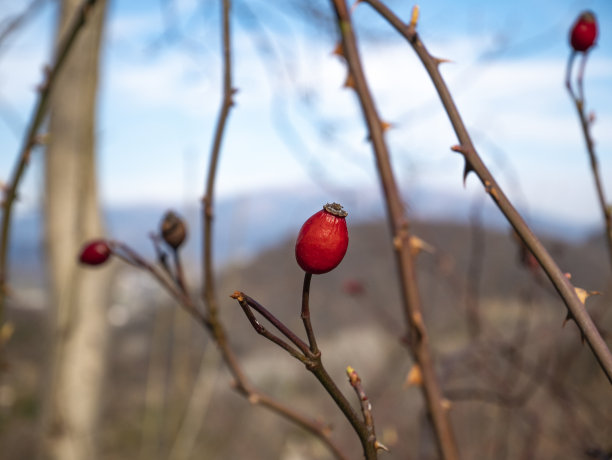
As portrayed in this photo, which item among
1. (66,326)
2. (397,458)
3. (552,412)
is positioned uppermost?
(66,326)

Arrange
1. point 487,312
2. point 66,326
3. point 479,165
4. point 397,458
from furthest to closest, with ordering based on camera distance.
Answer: point 487,312
point 397,458
point 66,326
point 479,165

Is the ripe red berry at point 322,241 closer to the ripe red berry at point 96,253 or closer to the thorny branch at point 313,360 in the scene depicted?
the thorny branch at point 313,360

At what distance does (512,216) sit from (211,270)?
0.41 metres

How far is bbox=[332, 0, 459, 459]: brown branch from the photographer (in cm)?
67

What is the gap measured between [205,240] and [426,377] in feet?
1.07

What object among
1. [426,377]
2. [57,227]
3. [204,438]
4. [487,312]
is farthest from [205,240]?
[487,312]

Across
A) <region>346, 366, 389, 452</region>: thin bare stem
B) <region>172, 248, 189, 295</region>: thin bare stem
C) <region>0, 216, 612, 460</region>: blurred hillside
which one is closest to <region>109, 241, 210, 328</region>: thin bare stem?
<region>172, 248, 189, 295</region>: thin bare stem

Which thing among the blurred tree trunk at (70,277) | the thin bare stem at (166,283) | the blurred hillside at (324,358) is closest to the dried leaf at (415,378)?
the thin bare stem at (166,283)

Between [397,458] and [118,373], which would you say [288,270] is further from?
[397,458]

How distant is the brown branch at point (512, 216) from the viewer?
1.28 ft

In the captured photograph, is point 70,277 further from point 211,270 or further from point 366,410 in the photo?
point 366,410

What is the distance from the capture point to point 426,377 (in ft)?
2.22

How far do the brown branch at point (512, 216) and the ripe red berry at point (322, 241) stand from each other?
0.14 m

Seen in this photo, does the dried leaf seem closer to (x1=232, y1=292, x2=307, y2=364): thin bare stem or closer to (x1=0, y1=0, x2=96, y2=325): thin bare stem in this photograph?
(x1=232, y1=292, x2=307, y2=364): thin bare stem
